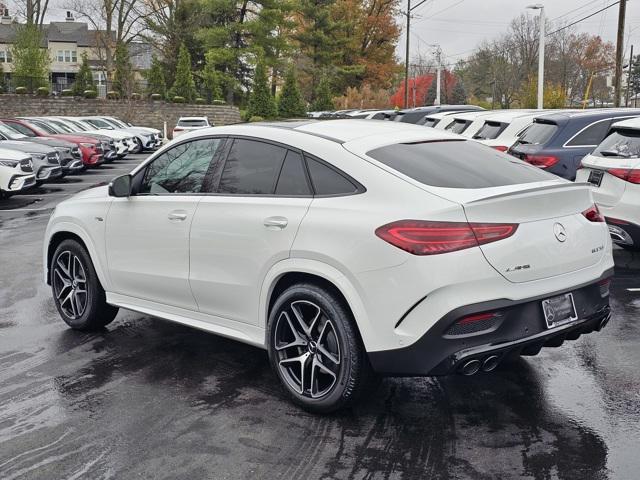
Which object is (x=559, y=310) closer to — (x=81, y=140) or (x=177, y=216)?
(x=177, y=216)

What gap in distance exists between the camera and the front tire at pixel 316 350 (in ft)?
13.4

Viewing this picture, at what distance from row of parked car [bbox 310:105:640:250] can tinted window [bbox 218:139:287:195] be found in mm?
4539

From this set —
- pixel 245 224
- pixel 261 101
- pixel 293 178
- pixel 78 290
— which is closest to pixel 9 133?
pixel 78 290

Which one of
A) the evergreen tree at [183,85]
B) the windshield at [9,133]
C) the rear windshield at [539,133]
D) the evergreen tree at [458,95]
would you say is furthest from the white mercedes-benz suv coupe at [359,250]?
the evergreen tree at [458,95]

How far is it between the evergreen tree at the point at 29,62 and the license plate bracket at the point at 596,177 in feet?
146

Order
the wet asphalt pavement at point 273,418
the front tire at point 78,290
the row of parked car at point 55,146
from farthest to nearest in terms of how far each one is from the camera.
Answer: the row of parked car at point 55,146 < the front tire at point 78,290 < the wet asphalt pavement at point 273,418

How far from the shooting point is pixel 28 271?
8.73m

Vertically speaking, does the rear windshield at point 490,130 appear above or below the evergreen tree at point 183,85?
below

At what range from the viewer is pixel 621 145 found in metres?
8.09

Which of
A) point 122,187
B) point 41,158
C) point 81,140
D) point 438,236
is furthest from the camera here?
point 81,140

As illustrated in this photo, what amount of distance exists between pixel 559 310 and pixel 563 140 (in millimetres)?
7281

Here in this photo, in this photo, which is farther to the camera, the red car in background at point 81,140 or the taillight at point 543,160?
the red car in background at point 81,140

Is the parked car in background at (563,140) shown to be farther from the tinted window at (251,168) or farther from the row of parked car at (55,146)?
the row of parked car at (55,146)

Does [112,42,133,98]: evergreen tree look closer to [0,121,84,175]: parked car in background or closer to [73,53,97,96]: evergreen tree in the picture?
[73,53,97,96]: evergreen tree
